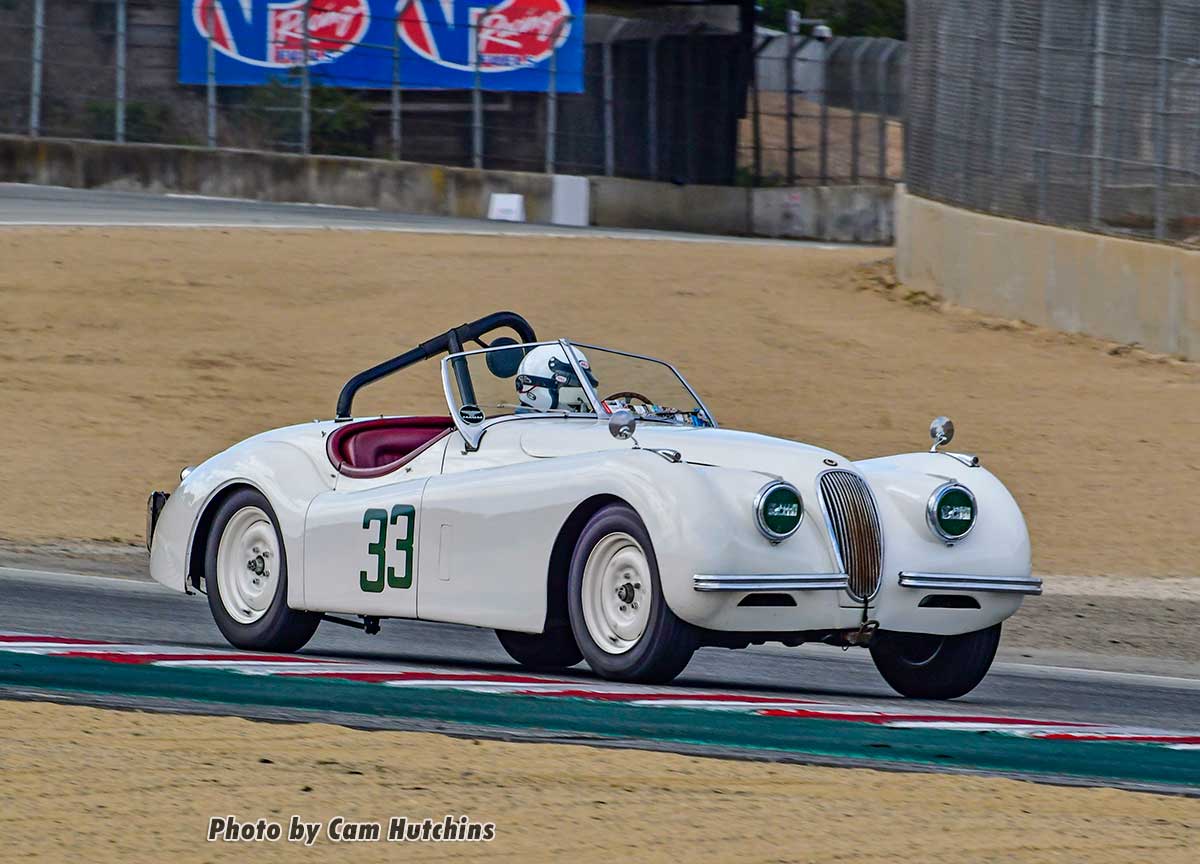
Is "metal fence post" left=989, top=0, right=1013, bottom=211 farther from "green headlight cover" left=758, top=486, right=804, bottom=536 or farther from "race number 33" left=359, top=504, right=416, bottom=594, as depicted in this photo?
"green headlight cover" left=758, top=486, right=804, bottom=536

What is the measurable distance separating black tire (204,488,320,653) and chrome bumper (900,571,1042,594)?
2.69 metres

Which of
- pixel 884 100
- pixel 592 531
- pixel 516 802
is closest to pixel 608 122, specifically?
pixel 884 100

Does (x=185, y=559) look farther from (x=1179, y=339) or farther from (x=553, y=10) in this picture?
(x=553, y=10)

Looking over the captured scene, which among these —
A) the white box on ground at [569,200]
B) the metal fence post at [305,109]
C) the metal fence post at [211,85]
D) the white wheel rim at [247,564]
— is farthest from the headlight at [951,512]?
the metal fence post at [211,85]

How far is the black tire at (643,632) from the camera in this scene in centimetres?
732

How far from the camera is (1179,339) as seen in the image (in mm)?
19250

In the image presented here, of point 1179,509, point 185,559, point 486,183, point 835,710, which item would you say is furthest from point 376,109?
point 835,710

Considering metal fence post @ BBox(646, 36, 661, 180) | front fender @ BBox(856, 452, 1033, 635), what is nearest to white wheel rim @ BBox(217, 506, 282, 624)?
front fender @ BBox(856, 452, 1033, 635)

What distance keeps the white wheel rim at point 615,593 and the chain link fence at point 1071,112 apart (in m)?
12.7

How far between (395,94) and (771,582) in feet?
82.5

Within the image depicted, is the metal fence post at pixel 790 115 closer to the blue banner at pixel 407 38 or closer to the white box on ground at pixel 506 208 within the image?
the blue banner at pixel 407 38

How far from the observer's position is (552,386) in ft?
29.0

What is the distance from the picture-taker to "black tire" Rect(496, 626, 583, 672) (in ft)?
29.2

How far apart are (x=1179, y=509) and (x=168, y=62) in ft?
65.8
